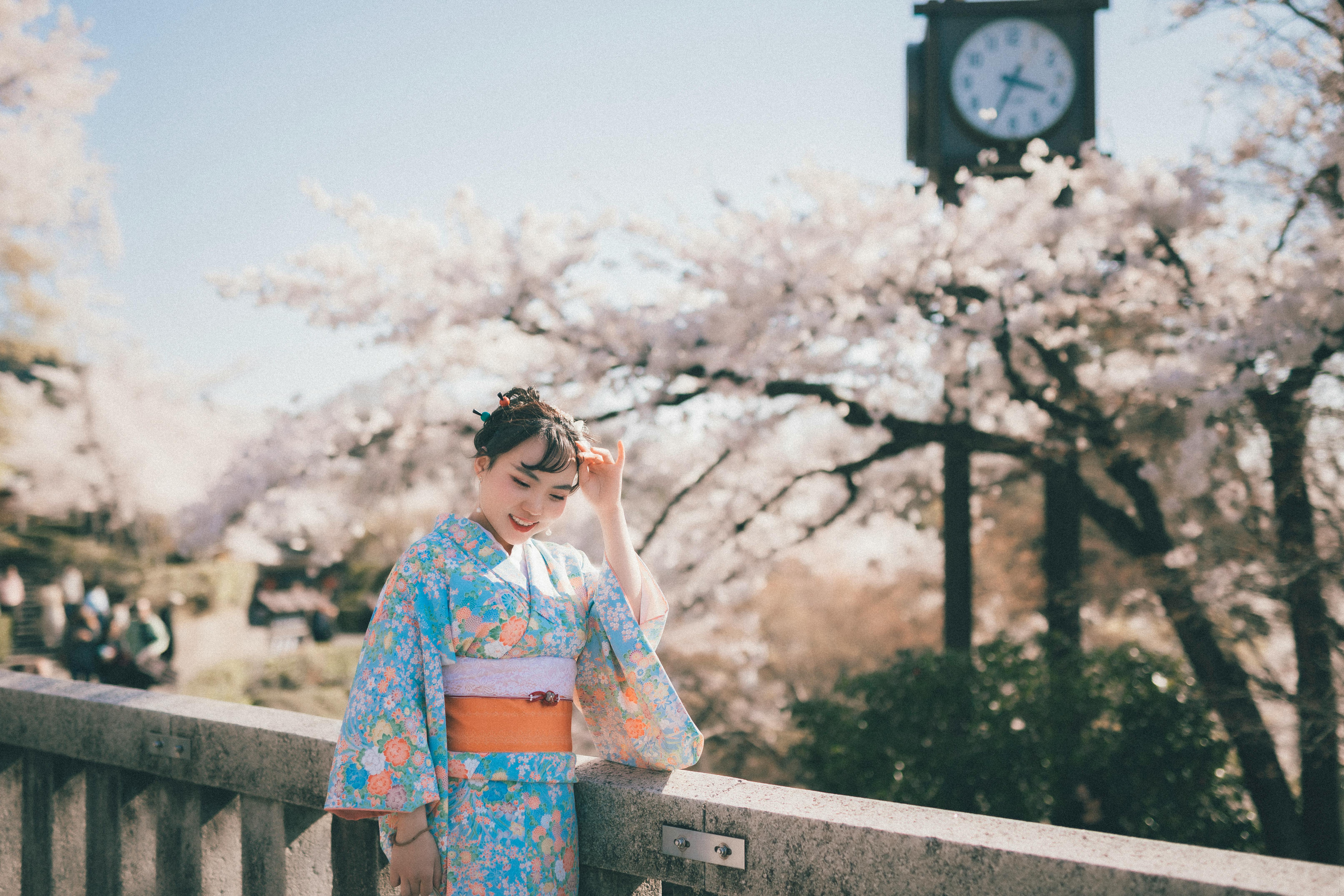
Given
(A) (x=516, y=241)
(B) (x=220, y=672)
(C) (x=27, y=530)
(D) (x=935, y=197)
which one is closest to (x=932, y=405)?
(D) (x=935, y=197)

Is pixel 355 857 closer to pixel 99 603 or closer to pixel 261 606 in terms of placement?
pixel 99 603

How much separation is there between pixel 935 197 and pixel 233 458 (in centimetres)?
521

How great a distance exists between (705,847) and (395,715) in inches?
23.5

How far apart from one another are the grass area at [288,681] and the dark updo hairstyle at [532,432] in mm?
6794

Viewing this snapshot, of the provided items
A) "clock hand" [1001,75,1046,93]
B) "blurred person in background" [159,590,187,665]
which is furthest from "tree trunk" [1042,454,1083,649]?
"blurred person in background" [159,590,187,665]

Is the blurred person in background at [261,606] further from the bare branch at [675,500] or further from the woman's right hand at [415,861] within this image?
the woman's right hand at [415,861]

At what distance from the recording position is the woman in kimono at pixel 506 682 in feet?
4.98

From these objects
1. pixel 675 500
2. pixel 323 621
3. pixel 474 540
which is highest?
pixel 474 540

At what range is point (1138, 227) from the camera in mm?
4977

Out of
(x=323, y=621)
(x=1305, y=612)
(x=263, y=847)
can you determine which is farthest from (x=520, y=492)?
(x=323, y=621)

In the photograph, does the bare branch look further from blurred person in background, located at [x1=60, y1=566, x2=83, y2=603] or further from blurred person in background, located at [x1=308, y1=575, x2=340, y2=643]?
blurred person in background, located at [x1=60, y1=566, x2=83, y2=603]

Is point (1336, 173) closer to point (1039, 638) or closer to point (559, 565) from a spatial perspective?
point (1039, 638)

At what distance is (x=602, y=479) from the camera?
69.8 inches

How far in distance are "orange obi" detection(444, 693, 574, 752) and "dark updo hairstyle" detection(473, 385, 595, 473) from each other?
0.45 metres
